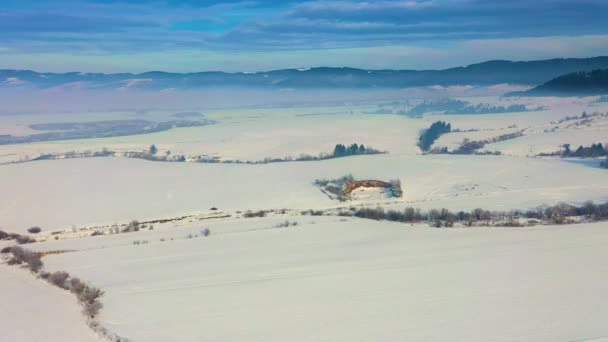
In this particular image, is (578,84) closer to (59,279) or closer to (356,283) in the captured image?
(356,283)

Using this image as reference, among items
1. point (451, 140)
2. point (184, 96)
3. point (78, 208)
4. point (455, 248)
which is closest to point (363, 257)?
Result: point (455, 248)

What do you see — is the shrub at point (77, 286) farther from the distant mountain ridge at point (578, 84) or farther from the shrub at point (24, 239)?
the distant mountain ridge at point (578, 84)

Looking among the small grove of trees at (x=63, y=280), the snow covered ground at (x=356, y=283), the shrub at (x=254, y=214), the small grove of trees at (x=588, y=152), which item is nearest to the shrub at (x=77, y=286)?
the small grove of trees at (x=63, y=280)

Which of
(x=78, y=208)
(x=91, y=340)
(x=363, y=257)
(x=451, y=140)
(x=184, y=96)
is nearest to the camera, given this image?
(x=91, y=340)

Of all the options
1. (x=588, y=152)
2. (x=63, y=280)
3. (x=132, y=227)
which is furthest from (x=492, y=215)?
(x=588, y=152)

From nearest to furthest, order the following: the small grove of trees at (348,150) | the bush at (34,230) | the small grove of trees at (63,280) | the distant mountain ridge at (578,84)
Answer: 1. the small grove of trees at (63,280)
2. the bush at (34,230)
3. the small grove of trees at (348,150)
4. the distant mountain ridge at (578,84)

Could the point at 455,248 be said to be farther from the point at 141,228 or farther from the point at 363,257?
the point at 141,228
